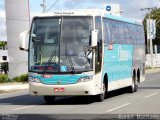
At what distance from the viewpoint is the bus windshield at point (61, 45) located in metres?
18.3

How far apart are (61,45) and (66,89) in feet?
5.22

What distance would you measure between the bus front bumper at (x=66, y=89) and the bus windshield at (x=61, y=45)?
1.75 ft

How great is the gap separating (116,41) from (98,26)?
105 inches

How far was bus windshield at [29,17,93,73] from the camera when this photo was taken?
18.3m

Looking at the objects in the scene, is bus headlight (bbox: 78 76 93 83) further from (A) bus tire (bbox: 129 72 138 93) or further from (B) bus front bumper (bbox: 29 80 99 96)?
(A) bus tire (bbox: 129 72 138 93)

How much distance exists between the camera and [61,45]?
18453mm

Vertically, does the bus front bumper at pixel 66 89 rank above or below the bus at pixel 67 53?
below

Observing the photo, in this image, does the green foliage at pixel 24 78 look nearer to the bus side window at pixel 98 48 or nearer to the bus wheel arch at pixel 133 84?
the bus wheel arch at pixel 133 84

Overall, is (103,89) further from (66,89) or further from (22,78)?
(22,78)

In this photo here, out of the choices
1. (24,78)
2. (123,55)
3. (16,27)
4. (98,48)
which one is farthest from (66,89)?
(16,27)

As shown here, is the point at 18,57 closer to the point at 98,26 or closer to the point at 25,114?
the point at 98,26

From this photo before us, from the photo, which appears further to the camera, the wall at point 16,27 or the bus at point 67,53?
the wall at point 16,27

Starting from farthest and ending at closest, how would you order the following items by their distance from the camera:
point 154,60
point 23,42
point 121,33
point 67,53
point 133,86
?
1. point 154,60
2. point 133,86
3. point 121,33
4. point 23,42
5. point 67,53

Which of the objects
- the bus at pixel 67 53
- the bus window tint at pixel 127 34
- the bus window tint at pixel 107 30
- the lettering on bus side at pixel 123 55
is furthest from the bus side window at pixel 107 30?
the bus window tint at pixel 127 34
